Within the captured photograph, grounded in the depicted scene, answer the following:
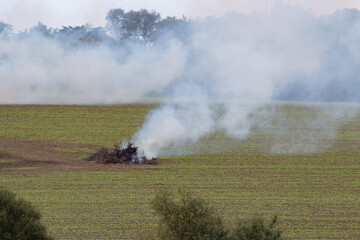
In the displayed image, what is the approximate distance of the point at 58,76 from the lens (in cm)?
4728

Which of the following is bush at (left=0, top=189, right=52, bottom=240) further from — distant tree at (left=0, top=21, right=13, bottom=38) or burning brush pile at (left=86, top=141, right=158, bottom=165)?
distant tree at (left=0, top=21, right=13, bottom=38)

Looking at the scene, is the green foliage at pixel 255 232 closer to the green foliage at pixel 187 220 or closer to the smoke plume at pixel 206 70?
the green foliage at pixel 187 220

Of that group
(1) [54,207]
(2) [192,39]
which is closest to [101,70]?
(2) [192,39]

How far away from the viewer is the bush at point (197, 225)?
42.7 ft

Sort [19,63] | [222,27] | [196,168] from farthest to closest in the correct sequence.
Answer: [19,63] < [222,27] < [196,168]

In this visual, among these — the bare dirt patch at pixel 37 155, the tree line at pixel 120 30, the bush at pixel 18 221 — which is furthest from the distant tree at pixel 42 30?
the bush at pixel 18 221

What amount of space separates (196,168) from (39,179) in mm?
8163

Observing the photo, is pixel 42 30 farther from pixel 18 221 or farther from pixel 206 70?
pixel 18 221

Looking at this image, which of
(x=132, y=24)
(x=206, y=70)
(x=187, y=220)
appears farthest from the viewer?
(x=132, y=24)

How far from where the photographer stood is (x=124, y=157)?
3156 cm

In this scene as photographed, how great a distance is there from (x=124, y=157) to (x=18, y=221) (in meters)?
17.9

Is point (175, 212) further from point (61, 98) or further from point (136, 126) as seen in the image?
point (61, 98)

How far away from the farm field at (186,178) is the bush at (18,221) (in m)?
3.46

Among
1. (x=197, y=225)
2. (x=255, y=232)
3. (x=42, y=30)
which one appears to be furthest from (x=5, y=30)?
(x=255, y=232)
